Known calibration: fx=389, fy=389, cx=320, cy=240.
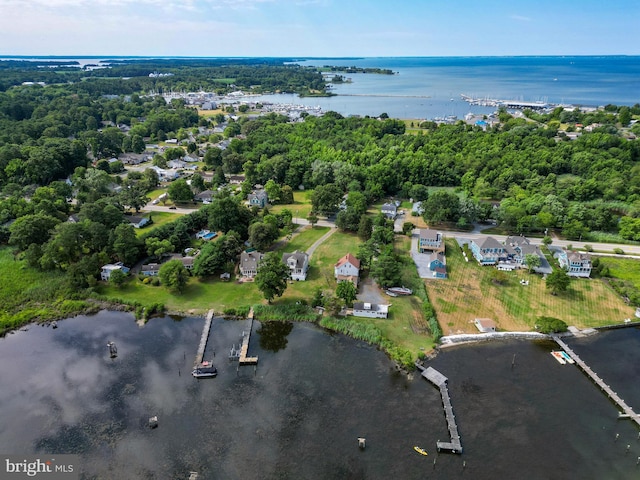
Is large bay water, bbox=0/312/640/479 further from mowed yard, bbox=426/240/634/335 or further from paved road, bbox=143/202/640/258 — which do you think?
paved road, bbox=143/202/640/258

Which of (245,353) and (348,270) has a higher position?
(348,270)

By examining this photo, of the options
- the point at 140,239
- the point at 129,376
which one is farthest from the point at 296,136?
the point at 129,376

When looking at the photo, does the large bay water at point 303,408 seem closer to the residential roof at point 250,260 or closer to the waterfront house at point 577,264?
the residential roof at point 250,260

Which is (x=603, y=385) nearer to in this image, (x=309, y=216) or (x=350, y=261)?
(x=350, y=261)

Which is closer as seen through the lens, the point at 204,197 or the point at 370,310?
the point at 370,310

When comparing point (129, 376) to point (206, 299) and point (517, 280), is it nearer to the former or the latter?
point (206, 299)

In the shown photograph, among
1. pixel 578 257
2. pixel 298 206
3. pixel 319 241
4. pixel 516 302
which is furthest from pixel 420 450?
pixel 298 206

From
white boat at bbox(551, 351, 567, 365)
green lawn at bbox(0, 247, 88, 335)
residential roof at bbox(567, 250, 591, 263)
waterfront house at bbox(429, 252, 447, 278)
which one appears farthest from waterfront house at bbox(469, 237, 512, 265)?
green lawn at bbox(0, 247, 88, 335)
